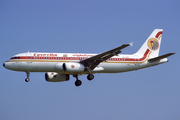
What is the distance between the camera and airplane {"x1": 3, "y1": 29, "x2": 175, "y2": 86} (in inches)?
1898

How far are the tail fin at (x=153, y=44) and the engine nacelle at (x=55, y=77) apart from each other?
13.0 metres

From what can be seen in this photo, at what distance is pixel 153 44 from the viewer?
5775 cm

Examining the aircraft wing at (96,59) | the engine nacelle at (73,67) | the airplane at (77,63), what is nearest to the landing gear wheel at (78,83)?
the airplane at (77,63)

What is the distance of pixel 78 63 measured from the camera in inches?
1937

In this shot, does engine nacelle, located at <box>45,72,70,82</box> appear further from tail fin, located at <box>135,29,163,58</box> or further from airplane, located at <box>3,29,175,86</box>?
tail fin, located at <box>135,29,163,58</box>

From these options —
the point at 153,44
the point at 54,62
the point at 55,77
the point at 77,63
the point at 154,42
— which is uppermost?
the point at 154,42

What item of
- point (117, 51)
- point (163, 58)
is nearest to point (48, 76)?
point (117, 51)

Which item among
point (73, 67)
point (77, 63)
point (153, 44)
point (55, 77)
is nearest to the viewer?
point (73, 67)

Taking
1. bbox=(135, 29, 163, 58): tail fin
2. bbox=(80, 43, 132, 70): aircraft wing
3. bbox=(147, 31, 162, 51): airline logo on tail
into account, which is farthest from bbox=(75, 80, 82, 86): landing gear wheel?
bbox=(147, 31, 162, 51): airline logo on tail

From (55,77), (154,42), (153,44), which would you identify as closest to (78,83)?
(55,77)

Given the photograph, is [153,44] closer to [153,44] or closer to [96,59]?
[153,44]

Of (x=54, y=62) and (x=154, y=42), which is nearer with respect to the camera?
(x=54, y=62)

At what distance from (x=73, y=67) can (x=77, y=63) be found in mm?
1173

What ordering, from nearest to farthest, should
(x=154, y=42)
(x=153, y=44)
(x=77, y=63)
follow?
1. (x=77, y=63)
2. (x=153, y=44)
3. (x=154, y=42)
